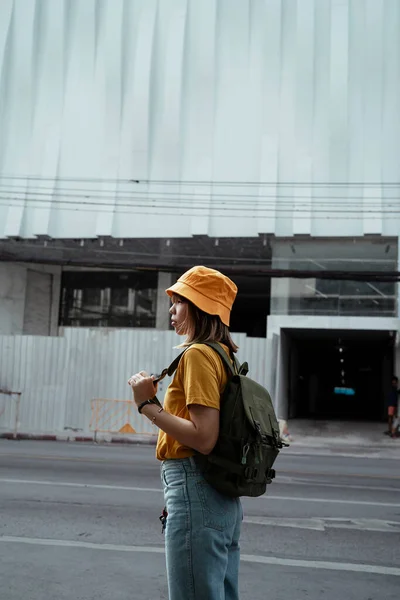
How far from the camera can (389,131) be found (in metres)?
23.8

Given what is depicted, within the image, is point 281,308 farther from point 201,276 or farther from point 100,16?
point 201,276

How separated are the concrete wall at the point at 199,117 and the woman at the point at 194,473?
21.6 m

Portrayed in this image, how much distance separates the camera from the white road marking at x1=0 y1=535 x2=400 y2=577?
5.41 m

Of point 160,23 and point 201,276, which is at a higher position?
point 160,23

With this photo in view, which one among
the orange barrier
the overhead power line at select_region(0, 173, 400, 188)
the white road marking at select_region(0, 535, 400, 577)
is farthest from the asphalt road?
the overhead power line at select_region(0, 173, 400, 188)

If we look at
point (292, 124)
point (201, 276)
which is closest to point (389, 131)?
point (292, 124)

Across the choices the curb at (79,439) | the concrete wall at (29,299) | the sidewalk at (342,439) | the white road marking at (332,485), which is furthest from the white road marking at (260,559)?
the concrete wall at (29,299)

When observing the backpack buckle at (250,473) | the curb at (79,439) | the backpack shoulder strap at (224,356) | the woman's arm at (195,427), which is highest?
Answer: the backpack shoulder strap at (224,356)

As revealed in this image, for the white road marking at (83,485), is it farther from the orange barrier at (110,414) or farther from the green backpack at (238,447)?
the orange barrier at (110,414)

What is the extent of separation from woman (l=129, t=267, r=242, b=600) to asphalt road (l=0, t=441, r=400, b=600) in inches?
96.1

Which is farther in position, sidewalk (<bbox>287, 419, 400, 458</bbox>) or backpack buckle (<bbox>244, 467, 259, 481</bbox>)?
sidewalk (<bbox>287, 419, 400, 458</bbox>)

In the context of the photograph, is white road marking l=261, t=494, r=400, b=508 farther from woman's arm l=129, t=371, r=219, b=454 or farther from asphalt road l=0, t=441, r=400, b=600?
woman's arm l=129, t=371, r=219, b=454

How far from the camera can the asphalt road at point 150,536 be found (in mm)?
4828

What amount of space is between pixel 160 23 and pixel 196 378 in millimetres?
25926
